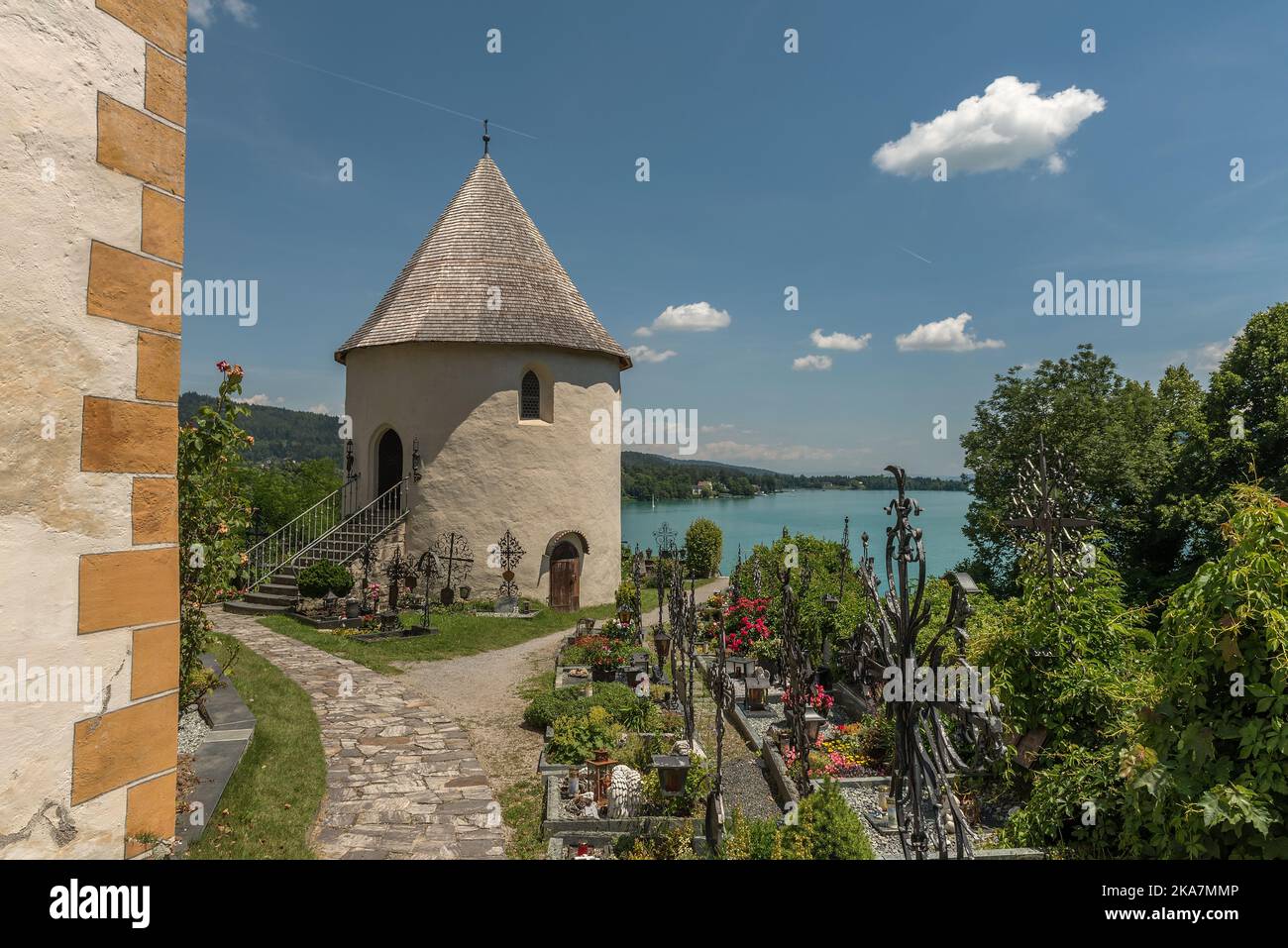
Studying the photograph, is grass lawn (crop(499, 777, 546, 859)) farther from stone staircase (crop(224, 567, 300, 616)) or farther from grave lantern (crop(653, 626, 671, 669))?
stone staircase (crop(224, 567, 300, 616))

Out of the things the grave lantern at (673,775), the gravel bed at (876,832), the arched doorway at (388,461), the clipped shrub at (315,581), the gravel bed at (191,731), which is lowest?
the gravel bed at (876,832)

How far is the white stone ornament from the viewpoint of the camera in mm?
6758

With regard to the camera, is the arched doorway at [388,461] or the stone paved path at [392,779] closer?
the stone paved path at [392,779]

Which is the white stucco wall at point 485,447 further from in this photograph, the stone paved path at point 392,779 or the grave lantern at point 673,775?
the grave lantern at point 673,775

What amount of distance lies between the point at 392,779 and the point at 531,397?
13.6 metres

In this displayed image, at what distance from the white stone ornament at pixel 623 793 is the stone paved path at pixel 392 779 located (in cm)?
114

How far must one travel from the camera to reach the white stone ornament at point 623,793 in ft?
22.2

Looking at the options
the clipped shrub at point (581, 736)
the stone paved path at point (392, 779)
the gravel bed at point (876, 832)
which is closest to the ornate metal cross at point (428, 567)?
the stone paved path at point (392, 779)

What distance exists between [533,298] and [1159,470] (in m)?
18.1
